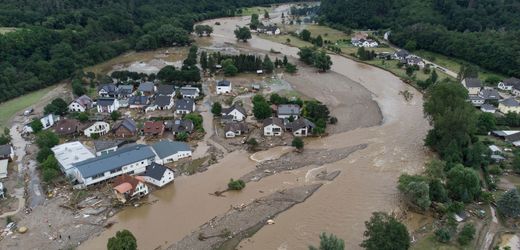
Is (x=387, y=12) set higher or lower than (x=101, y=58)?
higher

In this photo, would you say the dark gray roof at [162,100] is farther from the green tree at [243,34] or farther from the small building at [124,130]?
the green tree at [243,34]

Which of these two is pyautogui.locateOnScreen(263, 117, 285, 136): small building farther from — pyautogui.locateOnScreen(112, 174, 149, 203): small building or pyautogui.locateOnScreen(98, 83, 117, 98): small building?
pyautogui.locateOnScreen(98, 83, 117, 98): small building

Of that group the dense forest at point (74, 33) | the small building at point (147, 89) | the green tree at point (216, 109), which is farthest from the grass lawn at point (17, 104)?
the green tree at point (216, 109)

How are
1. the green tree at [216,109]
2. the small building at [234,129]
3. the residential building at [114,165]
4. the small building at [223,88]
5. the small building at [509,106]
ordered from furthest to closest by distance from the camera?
the small building at [223,88]
the green tree at [216,109]
the small building at [509,106]
the small building at [234,129]
the residential building at [114,165]

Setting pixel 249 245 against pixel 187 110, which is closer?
pixel 249 245

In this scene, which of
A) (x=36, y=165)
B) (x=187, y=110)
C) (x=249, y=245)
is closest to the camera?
(x=249, y=245)

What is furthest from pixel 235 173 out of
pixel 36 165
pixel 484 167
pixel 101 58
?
pixel 101 58

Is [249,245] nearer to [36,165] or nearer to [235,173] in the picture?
[235,173]
